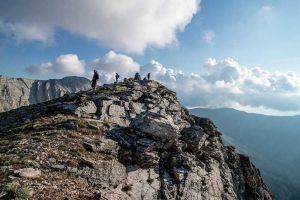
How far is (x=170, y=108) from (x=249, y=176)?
1950cm

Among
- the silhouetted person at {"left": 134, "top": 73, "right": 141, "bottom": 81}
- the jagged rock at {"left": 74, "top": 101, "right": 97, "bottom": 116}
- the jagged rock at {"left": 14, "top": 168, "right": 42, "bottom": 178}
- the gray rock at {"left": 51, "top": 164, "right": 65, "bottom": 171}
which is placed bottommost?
the jagged rock at {"left": 14, "top": 168, "right": 42, "bottom": 178}

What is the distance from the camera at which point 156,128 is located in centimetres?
A: 3950

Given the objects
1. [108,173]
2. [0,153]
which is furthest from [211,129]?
[0,153]

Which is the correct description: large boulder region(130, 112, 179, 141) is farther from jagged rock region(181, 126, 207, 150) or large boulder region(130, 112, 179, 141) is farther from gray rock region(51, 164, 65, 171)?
gray rock region(51, 164, 65, 171)

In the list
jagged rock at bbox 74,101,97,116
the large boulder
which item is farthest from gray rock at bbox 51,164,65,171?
jagged rock at bbox 74,101,97,116

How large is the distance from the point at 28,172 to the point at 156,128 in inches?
709

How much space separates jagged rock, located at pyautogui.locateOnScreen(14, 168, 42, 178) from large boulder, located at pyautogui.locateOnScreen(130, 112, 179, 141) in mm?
16194

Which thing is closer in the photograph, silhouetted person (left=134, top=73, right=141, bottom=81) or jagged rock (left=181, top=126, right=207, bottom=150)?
jagged rock (left=181, top=126, right=207, bottom=150)

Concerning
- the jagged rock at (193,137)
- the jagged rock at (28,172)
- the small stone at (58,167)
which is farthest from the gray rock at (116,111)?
the jagged rock at (28,172)

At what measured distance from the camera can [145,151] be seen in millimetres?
36594

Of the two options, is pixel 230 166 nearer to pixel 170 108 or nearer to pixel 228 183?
pixel 228 183

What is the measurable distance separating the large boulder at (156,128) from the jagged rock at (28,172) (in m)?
16.2

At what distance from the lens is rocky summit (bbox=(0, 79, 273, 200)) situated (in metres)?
25.3

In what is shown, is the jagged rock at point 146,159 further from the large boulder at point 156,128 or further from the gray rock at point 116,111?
the gray rock at point 116,111
